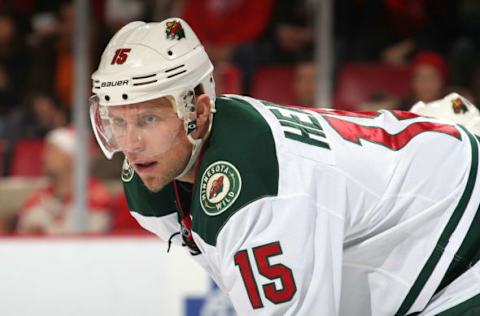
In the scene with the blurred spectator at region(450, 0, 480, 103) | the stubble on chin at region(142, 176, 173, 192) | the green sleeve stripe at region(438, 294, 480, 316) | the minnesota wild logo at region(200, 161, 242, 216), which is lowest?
the blurred spectator at region(450, 0, 480, 103)

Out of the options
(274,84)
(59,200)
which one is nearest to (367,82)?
(274,84)

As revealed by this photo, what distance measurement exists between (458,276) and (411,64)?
2.51m

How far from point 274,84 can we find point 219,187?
2694mm

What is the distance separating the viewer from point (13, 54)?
4832 millimetres

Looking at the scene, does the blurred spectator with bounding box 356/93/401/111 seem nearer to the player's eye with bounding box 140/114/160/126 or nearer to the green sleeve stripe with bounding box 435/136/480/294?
the green sleeve stripe with bounding box 435/136/480/294

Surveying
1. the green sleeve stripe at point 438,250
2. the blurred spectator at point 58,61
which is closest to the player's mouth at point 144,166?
the green sleeve stripe at point 438,250

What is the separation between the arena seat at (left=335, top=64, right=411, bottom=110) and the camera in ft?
13.8

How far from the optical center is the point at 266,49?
4500mm

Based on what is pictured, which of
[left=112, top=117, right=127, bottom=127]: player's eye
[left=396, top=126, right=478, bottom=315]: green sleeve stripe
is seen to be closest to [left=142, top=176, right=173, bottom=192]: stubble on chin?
[left=112, top=117, right=127, bottom=127]: player's eye

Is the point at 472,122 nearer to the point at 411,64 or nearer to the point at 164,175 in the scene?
the point at 164,175

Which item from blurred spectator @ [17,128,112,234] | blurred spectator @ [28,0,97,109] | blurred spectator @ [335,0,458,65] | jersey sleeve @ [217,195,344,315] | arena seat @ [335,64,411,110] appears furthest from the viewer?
blurred spectator @ [28,0,97,109]

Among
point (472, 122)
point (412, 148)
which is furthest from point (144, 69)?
point (472, 122)

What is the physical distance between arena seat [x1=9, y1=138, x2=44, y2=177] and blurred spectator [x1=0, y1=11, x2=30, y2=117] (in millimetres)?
355

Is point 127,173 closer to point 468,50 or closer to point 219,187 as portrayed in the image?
point 219,187
